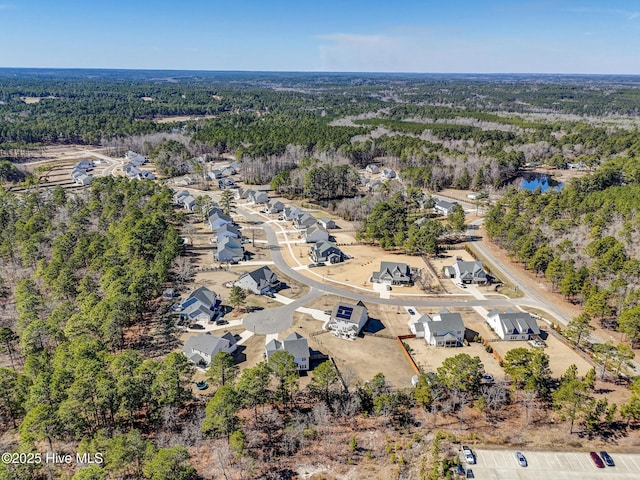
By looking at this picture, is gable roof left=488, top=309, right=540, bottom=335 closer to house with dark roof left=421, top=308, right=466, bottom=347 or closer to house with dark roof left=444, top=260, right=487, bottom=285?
house with dark roof left=421, top=308, right=466, bottom=347

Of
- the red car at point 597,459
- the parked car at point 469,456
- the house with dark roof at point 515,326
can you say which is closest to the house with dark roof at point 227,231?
the house with dark roof at point 515,326

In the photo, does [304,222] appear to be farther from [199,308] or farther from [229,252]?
[199,308]

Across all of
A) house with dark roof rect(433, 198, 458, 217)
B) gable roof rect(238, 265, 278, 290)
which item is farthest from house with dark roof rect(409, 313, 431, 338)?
house with dark roof rect(433, 198, 458, 217)

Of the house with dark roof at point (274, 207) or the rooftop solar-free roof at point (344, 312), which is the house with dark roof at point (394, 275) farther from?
the house with dark roof at point (274, 207)

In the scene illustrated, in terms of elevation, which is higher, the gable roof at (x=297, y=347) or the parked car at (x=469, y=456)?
the gable roof at (x=297, y=347)

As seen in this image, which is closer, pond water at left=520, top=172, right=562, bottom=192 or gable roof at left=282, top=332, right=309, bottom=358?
gable roof at left=282, top=332, right=309, bottom=358

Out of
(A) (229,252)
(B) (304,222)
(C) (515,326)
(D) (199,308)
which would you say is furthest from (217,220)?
(C) (515,326)
